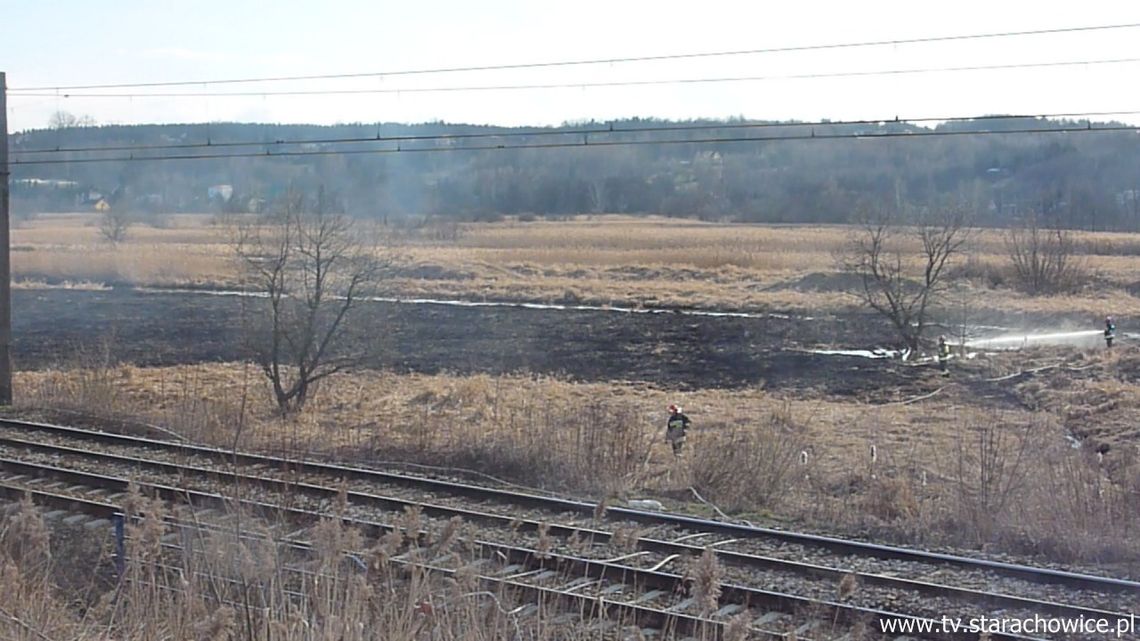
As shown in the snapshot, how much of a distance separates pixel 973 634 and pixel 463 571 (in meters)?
3.80

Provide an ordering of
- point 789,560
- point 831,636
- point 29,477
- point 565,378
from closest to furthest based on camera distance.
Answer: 1. point 831,636
2. point 789,560
3. point 29,477
4. point 565,378

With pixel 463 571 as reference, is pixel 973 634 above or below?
below

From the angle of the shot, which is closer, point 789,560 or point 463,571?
point 463,571

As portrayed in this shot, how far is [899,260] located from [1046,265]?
51.1 ft

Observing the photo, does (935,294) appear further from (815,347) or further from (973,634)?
(973,634)

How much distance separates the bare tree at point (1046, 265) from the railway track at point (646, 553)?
3751 centimetres

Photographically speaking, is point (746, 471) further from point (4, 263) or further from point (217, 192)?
point (217, 192)

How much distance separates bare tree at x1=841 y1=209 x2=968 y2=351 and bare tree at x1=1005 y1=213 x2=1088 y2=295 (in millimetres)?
11990

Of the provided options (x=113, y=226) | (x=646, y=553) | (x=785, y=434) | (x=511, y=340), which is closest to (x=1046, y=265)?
(x=511, y=340)

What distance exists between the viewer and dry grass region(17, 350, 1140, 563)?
11711 millimetres

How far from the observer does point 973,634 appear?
8070 millimetres

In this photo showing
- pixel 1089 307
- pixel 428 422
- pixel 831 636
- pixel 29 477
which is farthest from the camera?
pixel 1089 307

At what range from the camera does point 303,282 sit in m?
20.6

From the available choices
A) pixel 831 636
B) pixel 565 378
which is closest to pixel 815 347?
pixel 565 378
